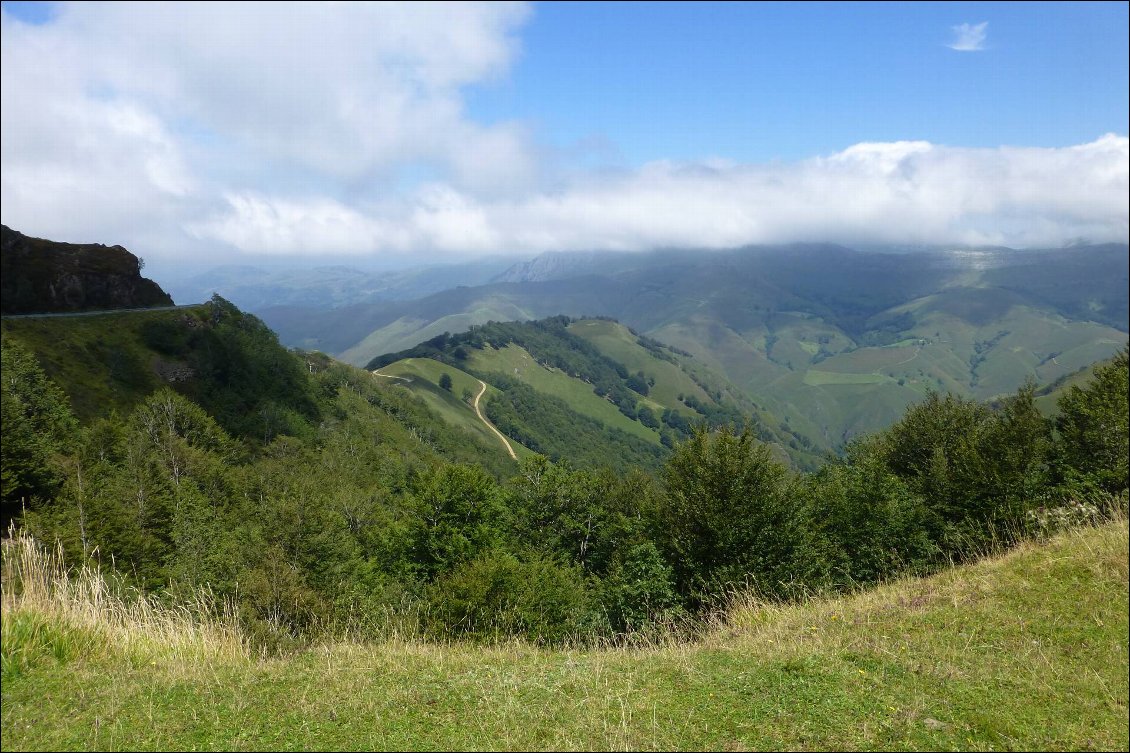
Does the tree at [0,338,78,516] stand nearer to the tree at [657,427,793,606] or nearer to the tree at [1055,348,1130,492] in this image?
the tree at [657,427,793,606]

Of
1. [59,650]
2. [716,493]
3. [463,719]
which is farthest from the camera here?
[716,493]

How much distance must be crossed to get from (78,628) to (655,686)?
7956mm

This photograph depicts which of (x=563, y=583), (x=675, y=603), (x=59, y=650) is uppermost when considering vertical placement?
(x=59, y=650)

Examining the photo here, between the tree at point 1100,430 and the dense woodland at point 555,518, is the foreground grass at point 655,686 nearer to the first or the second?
the dense woodland at point 555,518

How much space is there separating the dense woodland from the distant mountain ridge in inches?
1670

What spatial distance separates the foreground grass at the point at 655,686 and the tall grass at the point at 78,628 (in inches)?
1.2

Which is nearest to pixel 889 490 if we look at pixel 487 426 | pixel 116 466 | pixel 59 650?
pixel 59 650

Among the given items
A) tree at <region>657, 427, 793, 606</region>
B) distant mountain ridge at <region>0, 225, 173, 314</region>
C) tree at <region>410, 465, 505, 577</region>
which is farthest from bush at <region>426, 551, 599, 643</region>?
distant mountain ridge at <region>0, 225, 173, 314</region>

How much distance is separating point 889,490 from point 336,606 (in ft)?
99.5

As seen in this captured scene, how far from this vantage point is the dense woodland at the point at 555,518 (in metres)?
19.6

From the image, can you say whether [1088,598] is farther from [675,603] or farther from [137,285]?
[137,285]

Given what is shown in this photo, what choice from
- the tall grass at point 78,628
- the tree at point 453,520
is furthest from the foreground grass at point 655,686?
the tree at point 453,520

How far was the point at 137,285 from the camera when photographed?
332 ft

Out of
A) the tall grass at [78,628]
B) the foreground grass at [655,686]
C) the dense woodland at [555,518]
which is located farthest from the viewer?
the dense woodland at [555,518]
